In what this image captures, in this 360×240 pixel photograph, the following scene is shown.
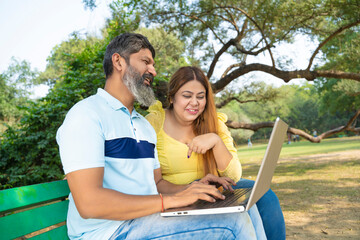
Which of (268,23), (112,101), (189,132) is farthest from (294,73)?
(112,101)

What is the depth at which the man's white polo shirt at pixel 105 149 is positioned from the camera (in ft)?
4.90

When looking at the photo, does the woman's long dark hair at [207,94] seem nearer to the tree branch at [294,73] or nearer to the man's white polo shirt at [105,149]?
the man's white polo shirt at [105,149]

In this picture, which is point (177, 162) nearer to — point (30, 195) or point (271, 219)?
point (271, 219)

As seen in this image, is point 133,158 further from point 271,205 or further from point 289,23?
point 289,23

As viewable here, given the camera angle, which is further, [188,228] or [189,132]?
[189,132]

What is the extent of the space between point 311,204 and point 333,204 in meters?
0.38

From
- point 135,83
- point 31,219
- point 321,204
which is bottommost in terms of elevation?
point 321,204

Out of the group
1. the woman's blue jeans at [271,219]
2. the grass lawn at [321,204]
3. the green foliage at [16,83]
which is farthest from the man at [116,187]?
the green foliage at [16,83]

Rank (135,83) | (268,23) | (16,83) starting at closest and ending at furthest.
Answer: (135,83) → (268,23) → (16,83)

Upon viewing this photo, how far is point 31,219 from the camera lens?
166 cm

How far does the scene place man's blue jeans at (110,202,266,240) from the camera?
4.98 ft

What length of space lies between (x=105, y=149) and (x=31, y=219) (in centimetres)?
52

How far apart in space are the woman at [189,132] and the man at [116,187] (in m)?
0.83

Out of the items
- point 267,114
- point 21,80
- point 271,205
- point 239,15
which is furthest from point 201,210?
point 267,114
